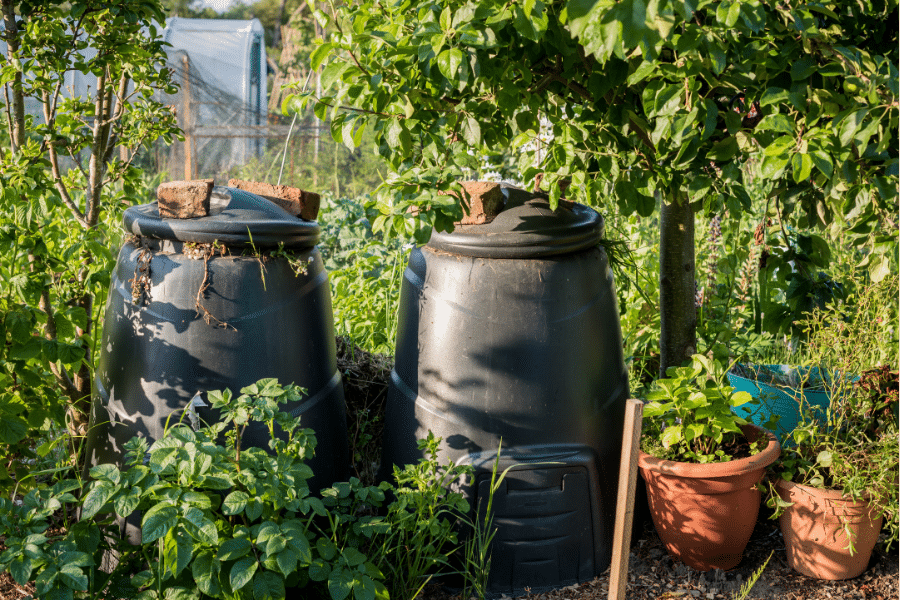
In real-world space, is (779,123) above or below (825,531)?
above

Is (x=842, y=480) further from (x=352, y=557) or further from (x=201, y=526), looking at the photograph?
(x=201, y=526)

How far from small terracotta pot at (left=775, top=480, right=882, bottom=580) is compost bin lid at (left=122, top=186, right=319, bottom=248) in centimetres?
146

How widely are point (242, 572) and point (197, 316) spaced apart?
66cm

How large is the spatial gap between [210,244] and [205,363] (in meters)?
0.29

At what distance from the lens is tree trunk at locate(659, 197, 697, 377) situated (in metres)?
2.15

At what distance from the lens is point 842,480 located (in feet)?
6.15

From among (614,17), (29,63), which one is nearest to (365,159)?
(29,63)

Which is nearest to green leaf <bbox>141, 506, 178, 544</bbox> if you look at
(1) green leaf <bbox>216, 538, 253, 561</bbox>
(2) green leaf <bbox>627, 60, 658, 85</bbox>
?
(1) green leaf <bbox>216, 538, 253, 561</bbox>

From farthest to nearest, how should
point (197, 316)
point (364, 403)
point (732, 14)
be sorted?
point (364, 403), point (197, 316), point (732, 14)

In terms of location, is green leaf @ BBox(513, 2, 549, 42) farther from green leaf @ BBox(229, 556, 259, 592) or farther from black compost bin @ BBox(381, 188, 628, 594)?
green leaf @ BBox(229, 556, 259, 592)

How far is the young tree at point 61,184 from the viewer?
67.7 inches

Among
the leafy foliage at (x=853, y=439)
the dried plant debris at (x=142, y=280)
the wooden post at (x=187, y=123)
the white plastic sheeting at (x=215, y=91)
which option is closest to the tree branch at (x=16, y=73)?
the dried plant debris at (x=142, y=280)

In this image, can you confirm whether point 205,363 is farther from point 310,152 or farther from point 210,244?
point 310,152

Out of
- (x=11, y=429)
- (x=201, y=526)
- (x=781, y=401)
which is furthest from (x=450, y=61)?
(x=781, y=401)
